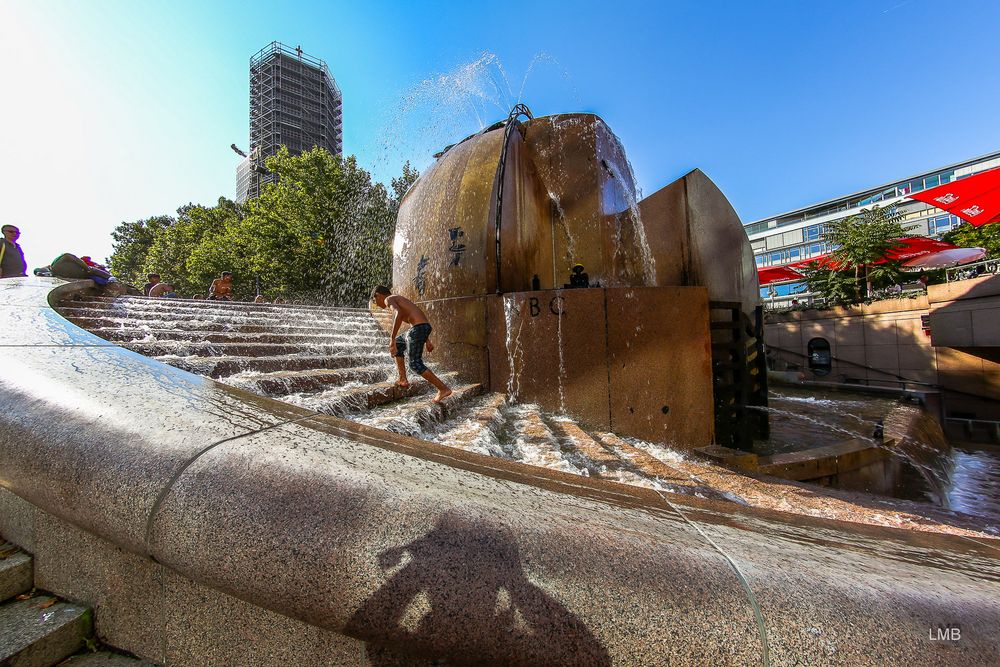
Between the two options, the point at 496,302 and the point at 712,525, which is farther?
the point at 496,302

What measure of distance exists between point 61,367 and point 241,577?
1.80 meters

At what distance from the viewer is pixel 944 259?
68.7ft

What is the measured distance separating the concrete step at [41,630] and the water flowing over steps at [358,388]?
74.2 inches

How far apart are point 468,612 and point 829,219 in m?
76.1

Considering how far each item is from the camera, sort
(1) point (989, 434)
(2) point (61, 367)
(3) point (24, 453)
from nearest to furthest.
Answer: (3) point (24, 453)
(2) point (61, 367)
(1) point (989, 434)

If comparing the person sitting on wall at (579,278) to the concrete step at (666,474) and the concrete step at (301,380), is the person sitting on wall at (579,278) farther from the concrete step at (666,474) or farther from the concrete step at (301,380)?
the concrete step at (301,380)

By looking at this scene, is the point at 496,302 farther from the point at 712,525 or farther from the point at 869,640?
the point at 869,640

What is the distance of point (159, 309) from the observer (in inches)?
260

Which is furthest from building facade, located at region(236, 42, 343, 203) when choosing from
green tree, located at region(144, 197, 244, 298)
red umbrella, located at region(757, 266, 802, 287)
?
red umbrella, located at region(757, 266, 802, 287)

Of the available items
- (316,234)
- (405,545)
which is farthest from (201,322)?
(316,234)

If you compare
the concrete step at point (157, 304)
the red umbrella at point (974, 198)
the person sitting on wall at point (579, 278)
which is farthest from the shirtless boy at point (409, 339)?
the red umbrella at point (974, 198)

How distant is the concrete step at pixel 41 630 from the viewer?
1.45 meters

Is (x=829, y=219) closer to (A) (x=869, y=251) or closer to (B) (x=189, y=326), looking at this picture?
(A) (x=869, y=251)

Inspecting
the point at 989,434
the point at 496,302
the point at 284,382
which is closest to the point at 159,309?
the point at 284,382
